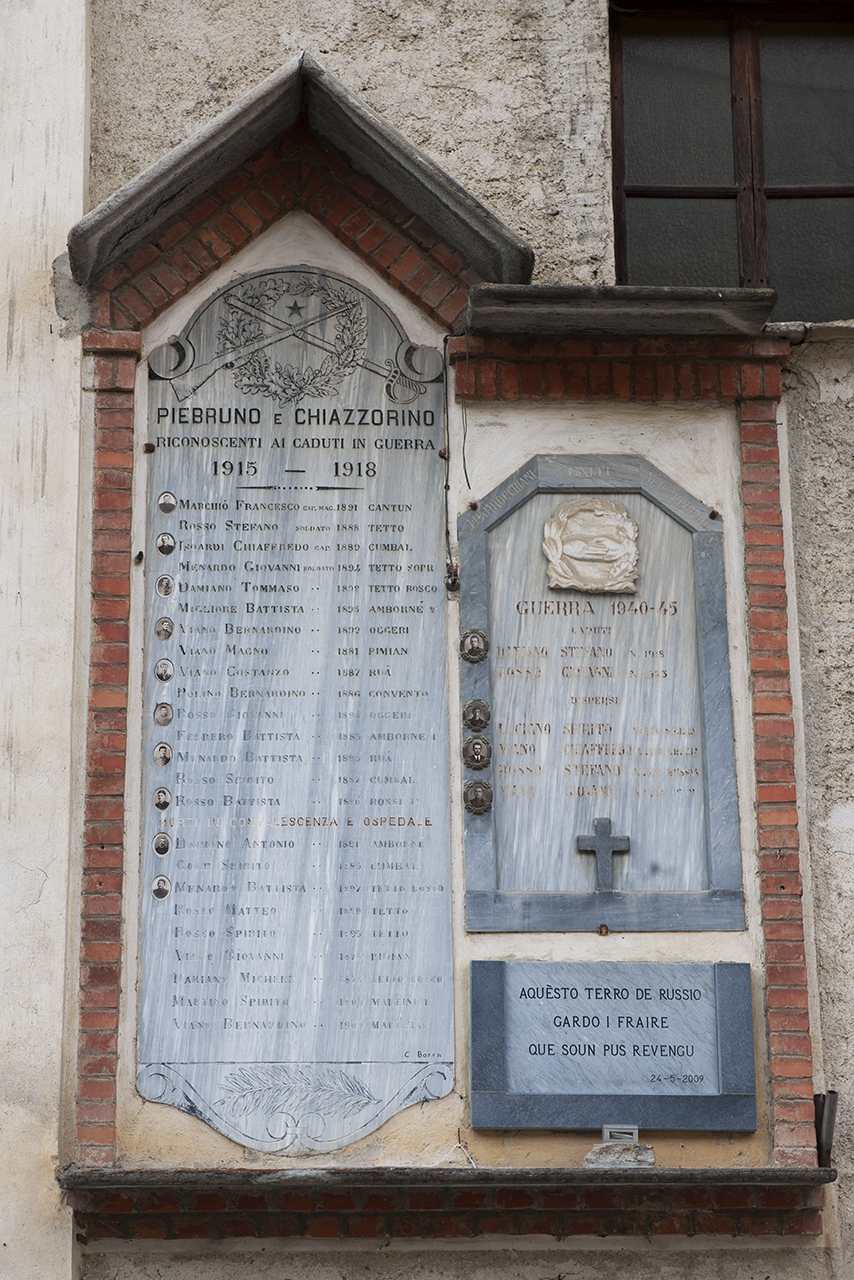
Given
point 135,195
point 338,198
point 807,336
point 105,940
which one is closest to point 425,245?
point 338,198

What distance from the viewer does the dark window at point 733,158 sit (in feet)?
17.4

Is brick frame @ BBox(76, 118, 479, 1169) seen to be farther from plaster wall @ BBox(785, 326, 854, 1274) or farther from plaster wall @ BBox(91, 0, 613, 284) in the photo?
plaster wall @ BBox(785, 326, 854, 1274)

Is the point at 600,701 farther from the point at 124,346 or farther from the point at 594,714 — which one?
A: the point at 124,346

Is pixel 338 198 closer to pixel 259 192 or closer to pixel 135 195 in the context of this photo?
pixel 259 192

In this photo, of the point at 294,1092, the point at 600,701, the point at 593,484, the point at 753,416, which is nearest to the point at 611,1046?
the point at 294,1092

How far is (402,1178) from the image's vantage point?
157 inches

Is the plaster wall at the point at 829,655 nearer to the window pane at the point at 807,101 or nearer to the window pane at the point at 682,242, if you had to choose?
the window pane at the point at 682,242

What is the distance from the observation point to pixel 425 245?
483cm

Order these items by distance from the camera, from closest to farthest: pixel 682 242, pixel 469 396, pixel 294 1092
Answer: pixel 294 1092, pixel 469 396, pixel 682 242

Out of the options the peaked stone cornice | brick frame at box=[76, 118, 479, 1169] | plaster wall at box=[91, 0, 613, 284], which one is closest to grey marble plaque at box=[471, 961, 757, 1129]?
brick frame at box=[76, 118, 479, 1169]

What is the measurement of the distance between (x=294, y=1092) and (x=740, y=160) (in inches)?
150

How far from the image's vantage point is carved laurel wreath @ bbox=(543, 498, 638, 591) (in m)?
4.61

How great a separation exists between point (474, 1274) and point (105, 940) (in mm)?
1511

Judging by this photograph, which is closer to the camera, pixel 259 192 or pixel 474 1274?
pixel 474 1274
